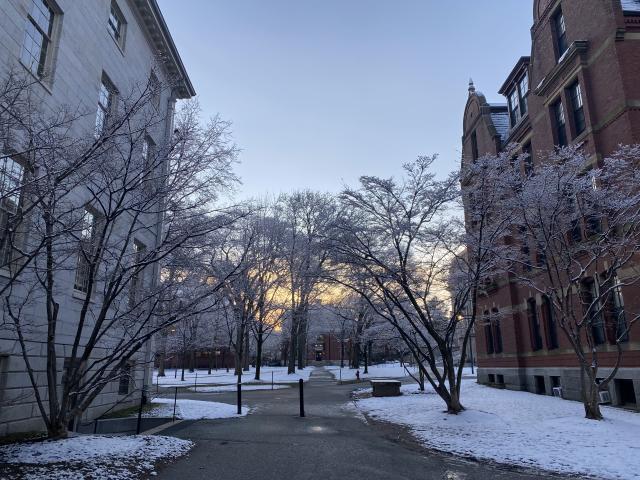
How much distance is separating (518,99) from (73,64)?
20.8 meters

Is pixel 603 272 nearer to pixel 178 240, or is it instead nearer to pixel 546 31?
pixel 546 31

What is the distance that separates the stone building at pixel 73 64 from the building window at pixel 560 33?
16.4m

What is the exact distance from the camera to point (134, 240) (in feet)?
56.3

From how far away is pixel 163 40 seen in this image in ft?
63.4

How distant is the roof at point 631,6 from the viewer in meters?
17.2

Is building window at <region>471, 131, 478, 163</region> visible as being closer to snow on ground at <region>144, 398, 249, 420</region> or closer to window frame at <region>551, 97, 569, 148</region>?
window frame at <region>551, 97, 569, 148</region>

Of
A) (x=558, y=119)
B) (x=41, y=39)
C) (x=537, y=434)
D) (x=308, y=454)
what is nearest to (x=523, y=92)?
(x=558, y=119)

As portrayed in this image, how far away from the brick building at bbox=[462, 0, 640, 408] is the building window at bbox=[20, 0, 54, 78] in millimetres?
14489

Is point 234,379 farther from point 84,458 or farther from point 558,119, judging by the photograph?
point 84,458

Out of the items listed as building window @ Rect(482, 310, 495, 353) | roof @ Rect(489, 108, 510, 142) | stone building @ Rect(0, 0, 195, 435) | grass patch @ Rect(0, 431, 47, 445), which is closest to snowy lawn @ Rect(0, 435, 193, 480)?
stone building @ Rect(0, 0, 195, 435)

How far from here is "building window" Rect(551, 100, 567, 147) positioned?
66.3ft

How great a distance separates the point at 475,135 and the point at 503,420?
2100cm

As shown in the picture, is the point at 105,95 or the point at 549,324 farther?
the point at 549,324

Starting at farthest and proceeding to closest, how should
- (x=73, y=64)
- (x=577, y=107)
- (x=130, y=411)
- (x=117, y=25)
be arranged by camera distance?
1. (x=577, y=107)
2. (x=117, y=25)
3. (x=130, y=411)
4. (x=73, y=64)
